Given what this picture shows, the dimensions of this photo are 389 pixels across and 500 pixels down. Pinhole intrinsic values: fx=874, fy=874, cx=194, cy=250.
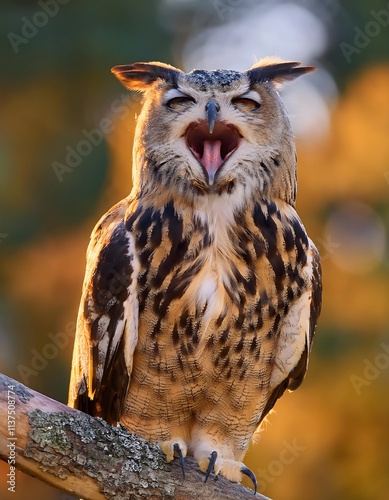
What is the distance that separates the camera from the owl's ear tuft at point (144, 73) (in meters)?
3.31

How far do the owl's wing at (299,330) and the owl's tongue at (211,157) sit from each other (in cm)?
50

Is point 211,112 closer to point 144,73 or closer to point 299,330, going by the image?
point 144,73

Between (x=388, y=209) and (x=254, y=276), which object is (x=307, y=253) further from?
(x=388, y=209)

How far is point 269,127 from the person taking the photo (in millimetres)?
3115

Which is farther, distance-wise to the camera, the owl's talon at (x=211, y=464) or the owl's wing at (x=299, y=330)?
the owl's wing at (x=299, y=330)

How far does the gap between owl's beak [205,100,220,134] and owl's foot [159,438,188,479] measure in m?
1.07

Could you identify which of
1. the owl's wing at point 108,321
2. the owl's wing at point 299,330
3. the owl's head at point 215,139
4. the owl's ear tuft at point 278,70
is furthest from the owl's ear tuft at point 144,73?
the owl's wing at point 299,330

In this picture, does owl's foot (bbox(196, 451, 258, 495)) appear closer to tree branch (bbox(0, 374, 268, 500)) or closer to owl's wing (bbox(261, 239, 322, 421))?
tree branch (bbox(0, 374, 268, 500))

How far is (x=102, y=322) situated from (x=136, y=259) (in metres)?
0.28

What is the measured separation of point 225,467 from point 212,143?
1121 mm

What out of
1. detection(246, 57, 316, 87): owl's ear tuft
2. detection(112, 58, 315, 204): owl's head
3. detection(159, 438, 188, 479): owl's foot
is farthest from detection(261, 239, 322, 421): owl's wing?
detection(246, 57, 316, 87): owl's ear tuft

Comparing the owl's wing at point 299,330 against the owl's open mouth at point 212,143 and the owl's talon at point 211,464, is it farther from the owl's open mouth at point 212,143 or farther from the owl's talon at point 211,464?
the owl's open mouth at point 212,143

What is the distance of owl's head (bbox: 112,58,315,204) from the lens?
3.01m

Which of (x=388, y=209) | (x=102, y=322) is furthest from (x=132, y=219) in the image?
(x=388, y=209)
